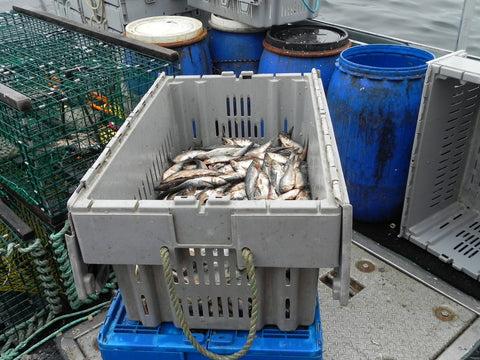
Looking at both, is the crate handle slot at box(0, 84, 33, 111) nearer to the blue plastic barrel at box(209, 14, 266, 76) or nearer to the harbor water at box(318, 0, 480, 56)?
the blue plastic barrel at box(209, 14, 266, 76)

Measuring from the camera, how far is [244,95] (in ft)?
9.67

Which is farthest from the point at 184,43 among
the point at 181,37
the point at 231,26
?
the point at 231,26

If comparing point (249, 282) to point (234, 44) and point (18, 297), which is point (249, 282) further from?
point (234, 44)

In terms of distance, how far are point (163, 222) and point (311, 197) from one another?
1.01 metres

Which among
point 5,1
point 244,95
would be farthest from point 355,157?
point 5,1

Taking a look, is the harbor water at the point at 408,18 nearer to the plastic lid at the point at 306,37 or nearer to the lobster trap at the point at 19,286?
the plastic lid at the point at 306,37

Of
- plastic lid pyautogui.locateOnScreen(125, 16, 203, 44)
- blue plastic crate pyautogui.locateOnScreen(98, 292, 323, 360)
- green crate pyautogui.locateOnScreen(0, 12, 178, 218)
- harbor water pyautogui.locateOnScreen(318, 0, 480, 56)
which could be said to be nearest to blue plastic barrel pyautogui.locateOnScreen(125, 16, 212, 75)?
plastic lid pyautogui.locateOnScreen(125, 16, 203, 44)

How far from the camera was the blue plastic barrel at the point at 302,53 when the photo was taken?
4.33m

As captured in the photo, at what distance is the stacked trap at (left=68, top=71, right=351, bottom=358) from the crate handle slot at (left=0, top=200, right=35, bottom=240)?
36.1 inches

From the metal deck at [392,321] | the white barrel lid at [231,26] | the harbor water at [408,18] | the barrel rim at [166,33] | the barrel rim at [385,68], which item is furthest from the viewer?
the harbor water at [408,18]

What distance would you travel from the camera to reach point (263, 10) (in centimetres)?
463

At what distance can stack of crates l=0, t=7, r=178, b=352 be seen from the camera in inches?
106

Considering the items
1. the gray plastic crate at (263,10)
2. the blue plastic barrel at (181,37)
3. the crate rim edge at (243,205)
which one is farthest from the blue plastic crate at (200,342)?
the gray plastic crate at (263,10)

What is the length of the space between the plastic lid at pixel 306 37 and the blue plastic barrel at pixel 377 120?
497 millimetres
